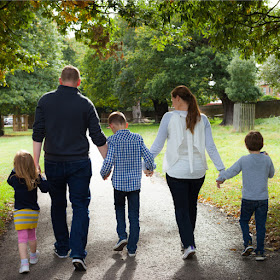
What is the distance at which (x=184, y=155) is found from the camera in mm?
4125

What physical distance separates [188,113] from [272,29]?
4.44m

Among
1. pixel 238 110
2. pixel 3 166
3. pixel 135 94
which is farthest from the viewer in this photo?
pixel 135 94

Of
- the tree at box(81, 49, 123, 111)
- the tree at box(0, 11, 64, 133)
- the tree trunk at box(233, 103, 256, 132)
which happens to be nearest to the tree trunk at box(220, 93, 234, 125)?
the tree trunk at box(233, 103, 256, 132)

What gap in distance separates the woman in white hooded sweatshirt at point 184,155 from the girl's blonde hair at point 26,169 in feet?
4.85

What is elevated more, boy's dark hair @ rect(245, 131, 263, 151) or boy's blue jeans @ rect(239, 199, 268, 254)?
boy's dark hair @ rect(245, 131, 263, 151)

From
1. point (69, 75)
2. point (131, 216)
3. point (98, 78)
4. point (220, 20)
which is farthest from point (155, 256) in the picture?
point (98, 78)

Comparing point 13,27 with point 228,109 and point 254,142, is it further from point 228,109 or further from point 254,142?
point 228,109

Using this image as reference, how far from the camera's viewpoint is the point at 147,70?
32.9 meters

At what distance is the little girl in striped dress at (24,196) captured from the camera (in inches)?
156

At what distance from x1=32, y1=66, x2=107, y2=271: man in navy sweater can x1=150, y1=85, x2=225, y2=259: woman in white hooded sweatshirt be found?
875mm

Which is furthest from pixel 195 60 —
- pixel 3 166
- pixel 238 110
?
pixel 3 166

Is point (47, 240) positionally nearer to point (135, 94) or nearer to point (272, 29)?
point (272, 29)

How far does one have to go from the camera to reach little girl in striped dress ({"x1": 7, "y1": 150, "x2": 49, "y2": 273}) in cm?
396

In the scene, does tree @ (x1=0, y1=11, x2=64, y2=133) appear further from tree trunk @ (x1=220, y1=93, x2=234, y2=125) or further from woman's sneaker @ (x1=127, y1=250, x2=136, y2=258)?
woman's sneaker @ (x1=127, y1=250, x2=136, y2=258)
